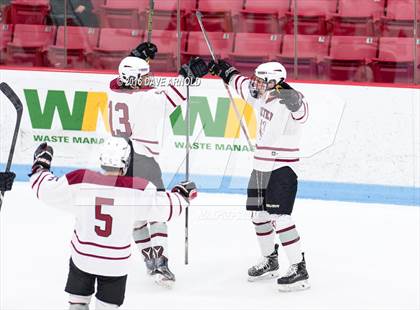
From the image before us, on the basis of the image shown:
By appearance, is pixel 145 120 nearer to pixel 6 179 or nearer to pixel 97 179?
pixel 6 179

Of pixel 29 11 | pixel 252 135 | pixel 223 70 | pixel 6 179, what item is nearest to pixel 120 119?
pixel 223 70

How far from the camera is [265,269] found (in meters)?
5.29

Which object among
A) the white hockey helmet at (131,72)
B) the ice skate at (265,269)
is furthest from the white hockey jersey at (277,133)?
the white hockey helmet at (131,72)

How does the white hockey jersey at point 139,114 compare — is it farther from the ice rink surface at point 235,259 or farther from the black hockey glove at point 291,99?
the ice rink surface at point 235,259

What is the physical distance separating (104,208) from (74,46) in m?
3.80

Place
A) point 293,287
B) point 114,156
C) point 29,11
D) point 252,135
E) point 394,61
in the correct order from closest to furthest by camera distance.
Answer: point 114,156 < point 293,287 < point 252,135 < point 394,61 < point 29,11

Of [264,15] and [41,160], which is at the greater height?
[264,15]

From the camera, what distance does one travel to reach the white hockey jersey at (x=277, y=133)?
5.08 meters

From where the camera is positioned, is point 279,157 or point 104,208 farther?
point 279,157

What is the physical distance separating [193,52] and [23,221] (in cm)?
191

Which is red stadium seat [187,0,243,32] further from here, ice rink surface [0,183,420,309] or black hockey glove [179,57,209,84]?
black hockey glove [179,57,209,84]

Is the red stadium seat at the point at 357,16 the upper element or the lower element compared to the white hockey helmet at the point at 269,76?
upper

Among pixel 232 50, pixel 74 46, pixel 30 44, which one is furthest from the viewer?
pixel 30 44

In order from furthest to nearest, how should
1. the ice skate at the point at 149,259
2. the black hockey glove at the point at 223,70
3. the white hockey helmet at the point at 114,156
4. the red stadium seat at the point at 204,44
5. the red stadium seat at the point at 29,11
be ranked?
the red stadium seat at the point at 29,11 < the red stadium seat at the point at 204,44 < the black hockey glove at the point at 223,70 < the ice skate at the point at 149,259 < the white hockey helmet at the point at 114,156
